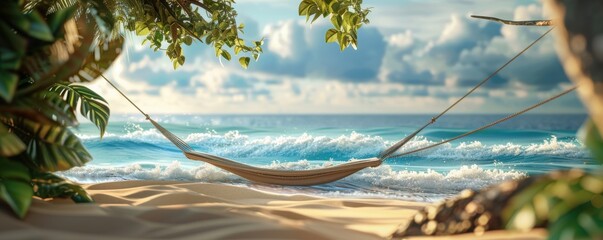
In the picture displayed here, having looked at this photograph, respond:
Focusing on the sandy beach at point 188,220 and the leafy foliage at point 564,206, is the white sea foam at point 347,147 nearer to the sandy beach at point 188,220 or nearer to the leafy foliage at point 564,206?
the sandy beach at point 188,220

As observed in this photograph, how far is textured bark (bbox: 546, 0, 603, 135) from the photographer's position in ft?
3.44

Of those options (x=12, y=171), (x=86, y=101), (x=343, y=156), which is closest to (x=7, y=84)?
(x=12, y=171)

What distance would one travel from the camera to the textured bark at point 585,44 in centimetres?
105

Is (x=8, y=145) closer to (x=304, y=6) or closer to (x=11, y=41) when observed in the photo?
(x=11, y=41)

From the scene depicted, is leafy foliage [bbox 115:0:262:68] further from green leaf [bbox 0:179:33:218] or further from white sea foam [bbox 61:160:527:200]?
white sea foam [bbox 61:160:527:200]

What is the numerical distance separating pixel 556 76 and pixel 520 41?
1021mm

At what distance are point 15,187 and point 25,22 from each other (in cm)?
46

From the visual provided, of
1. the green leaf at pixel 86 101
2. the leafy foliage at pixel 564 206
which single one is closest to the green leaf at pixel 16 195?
the green leaf at pixel 86 101

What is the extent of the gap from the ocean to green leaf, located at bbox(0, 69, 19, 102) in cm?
324

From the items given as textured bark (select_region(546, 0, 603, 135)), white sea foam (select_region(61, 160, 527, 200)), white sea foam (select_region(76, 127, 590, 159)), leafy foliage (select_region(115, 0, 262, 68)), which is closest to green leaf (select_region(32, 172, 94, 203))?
leafy foliage (select_region(115, 0, 262, 68))

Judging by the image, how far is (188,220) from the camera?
6.37 feet

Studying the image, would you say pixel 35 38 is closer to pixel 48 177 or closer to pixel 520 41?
pixel 48 177

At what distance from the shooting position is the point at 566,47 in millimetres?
1114

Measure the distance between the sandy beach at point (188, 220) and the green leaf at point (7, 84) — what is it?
0.36m
